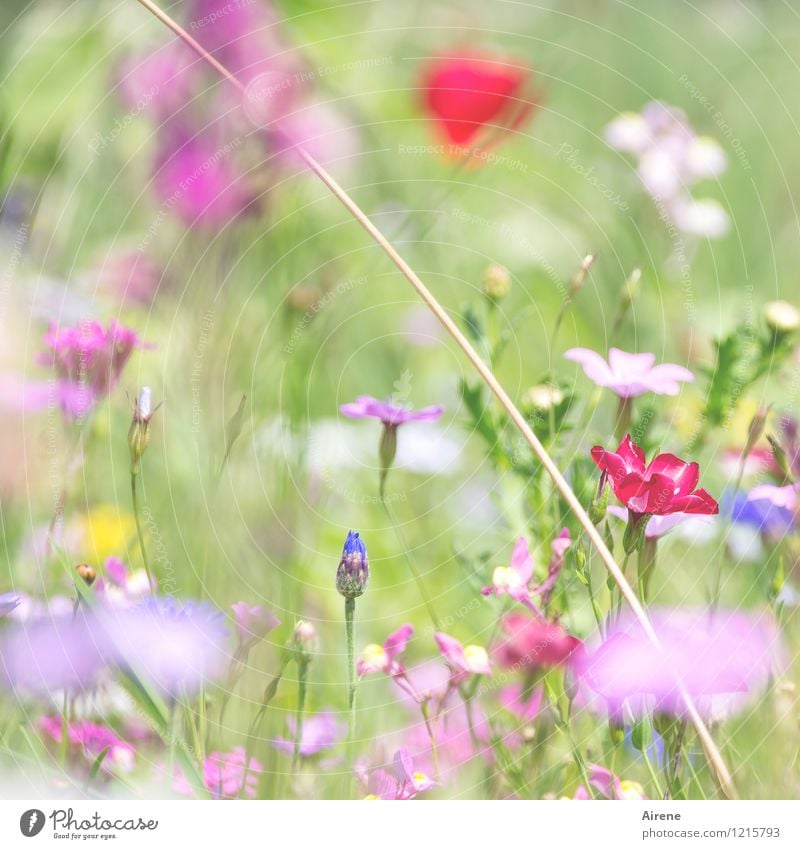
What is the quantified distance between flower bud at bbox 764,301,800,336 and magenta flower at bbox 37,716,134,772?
0.36 m

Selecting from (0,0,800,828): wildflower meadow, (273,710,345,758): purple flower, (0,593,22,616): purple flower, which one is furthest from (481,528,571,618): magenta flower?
(0,593,22,616): purple flower

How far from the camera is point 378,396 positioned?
70 centimetres

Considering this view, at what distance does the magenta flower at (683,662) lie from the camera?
45 centimetres

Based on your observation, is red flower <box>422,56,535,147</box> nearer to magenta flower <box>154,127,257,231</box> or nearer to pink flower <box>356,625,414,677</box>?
magenta flower <box>154,127,257,231</box>

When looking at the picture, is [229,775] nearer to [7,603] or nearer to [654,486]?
[7,603]

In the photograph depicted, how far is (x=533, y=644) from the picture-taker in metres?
0.46

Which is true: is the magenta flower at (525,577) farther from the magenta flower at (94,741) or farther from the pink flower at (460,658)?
the magenta flower at (94,741)

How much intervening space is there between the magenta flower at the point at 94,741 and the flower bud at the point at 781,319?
363 mm

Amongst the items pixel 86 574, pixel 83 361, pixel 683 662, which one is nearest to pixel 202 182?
pixel 83 361

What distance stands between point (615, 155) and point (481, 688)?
409mm

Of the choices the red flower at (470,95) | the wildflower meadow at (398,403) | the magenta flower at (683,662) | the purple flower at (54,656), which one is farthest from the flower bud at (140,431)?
the red flower at (470,95)

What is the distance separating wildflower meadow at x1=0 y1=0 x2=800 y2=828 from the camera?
1.56 feet

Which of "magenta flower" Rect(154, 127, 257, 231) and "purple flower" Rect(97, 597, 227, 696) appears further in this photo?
"magenta flower" Rect(154, 127, 257, 231)
